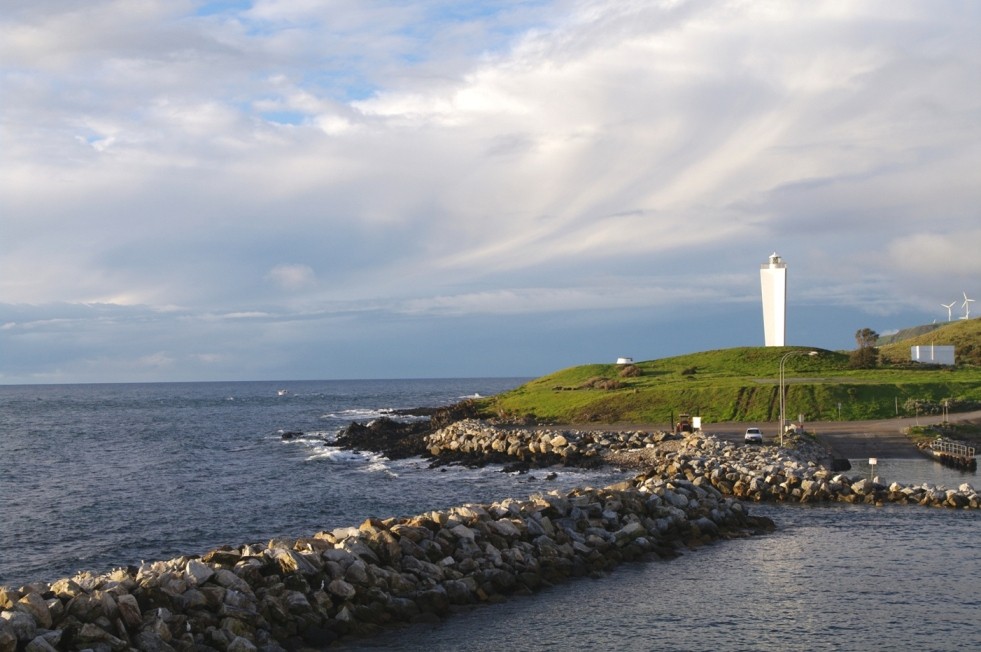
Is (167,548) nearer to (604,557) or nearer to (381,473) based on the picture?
(604,557)

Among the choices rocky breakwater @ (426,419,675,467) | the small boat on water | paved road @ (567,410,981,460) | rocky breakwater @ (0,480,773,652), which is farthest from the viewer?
rocky breakwater @ (426,419,675,467)

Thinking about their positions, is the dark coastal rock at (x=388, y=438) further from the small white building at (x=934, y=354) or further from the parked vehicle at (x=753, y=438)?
the small white building at (x=934, y=354)

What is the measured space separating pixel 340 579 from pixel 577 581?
7.61 m

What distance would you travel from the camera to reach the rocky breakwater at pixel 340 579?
17891mm

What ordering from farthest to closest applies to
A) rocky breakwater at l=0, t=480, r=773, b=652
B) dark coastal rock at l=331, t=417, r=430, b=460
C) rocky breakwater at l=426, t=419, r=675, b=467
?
dark coastal rock at l=331, t=417, r=430, b=460 < rocky breakwater at l=426, t=419, r=675, b=467 < rocky breakwater at l=0, t=480, r=773, b=652

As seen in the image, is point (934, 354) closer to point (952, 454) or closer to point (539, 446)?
point (952, 454)

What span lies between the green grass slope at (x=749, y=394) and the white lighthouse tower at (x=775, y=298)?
57.5 feet

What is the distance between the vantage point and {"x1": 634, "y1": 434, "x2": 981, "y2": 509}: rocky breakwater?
37.5 m

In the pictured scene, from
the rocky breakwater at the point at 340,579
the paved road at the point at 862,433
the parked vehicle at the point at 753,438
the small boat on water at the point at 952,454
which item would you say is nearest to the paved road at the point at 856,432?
the paved road at the point at 862,433

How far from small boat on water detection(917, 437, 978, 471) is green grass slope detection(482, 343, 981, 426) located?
51.0ft

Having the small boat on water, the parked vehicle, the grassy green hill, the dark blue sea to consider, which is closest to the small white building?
the grassy green hill

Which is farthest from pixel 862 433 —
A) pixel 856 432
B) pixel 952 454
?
pixel 952 454

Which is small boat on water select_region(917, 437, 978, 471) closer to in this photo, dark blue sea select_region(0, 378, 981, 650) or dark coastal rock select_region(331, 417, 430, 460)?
dark blue sea select_region(0, 378, 981, 650)

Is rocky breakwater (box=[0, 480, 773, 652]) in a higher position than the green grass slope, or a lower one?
lower
